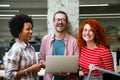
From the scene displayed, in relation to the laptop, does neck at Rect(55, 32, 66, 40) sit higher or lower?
higher

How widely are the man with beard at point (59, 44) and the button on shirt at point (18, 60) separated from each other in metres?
0.50

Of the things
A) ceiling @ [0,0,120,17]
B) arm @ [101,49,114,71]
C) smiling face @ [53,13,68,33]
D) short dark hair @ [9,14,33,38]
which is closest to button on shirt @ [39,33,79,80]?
smiling face @ [53,13,68,33]

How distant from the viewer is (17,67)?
6.97ft

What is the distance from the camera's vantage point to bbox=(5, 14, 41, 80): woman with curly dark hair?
2109mm

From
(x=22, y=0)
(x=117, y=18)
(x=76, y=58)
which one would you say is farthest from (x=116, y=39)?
(x=76, y=58)

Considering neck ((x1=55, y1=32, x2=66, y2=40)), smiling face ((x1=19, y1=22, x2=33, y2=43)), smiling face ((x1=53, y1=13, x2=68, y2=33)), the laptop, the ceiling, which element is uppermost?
the ceiling

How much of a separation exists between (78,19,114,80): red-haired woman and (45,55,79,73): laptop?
0.31 feet

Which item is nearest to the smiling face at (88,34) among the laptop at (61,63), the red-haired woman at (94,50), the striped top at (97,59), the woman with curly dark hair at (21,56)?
the red-haired woman at (94,50)

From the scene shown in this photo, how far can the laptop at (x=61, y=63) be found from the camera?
2.46 meters

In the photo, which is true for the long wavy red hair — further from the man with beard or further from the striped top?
→ the man with beard

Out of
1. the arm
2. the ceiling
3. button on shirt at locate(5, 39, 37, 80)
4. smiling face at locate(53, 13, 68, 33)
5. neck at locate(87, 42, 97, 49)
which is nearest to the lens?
button on shirt at locate(5, 39, 37, 80)

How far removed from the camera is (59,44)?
277 centimetres

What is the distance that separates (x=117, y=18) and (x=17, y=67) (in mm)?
12291

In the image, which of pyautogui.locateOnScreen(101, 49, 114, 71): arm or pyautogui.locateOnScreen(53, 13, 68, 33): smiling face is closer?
pyautogui.locateOnScreen(101, 49, 114, 71): arm
